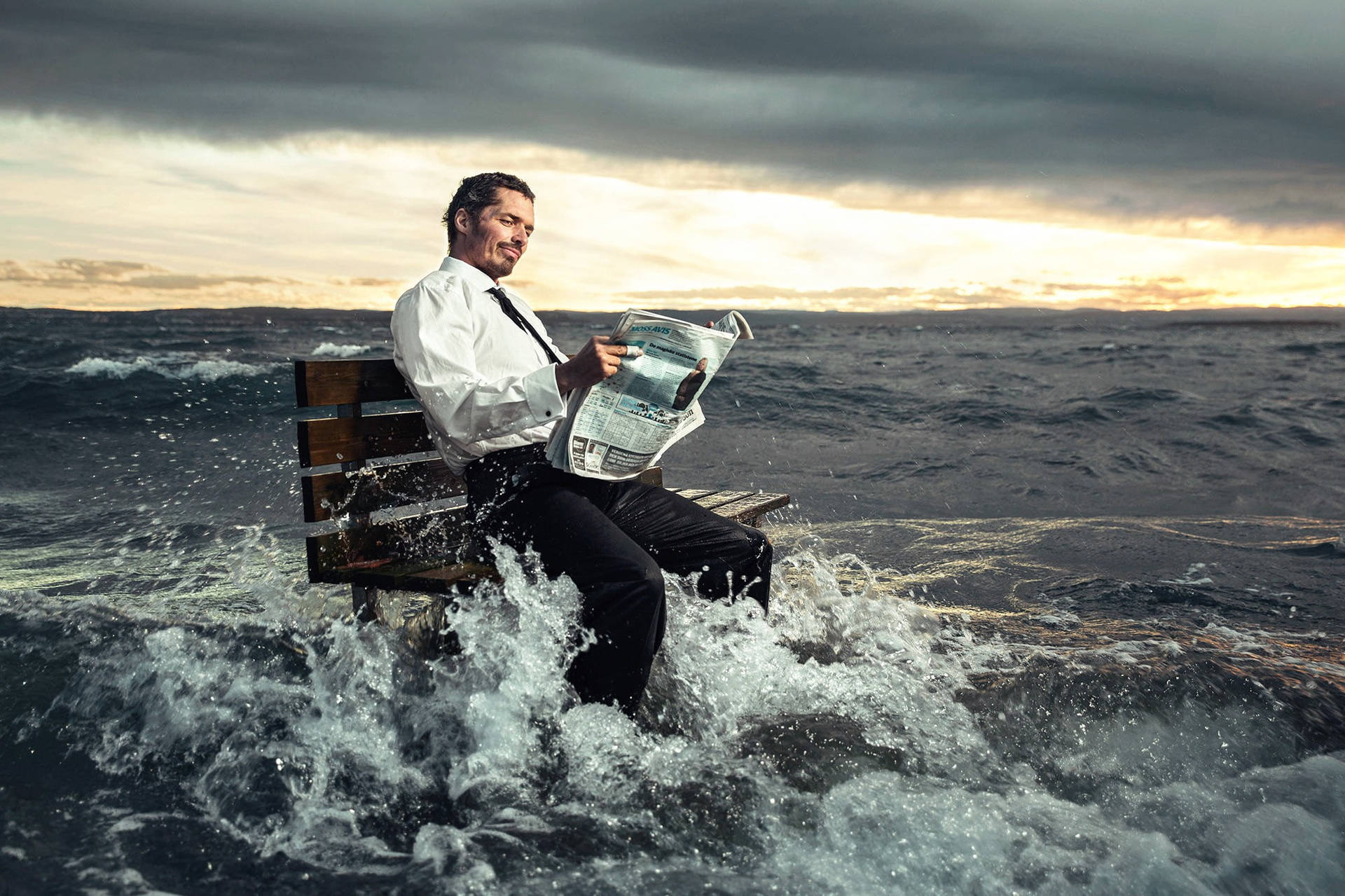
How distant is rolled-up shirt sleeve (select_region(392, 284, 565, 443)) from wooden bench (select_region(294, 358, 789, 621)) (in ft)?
1.40

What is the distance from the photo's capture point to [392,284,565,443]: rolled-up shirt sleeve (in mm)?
3240

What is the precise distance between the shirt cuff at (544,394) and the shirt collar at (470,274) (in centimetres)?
57

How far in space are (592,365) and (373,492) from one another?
51.0 inches

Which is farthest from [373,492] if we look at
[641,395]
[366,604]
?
[641,395]

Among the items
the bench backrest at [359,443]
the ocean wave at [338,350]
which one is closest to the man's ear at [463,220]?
the bench backrest at [359,443]

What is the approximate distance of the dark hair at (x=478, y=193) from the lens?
3.79 meters

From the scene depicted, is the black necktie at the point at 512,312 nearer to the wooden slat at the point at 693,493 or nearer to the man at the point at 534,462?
the man at the point at 534,462

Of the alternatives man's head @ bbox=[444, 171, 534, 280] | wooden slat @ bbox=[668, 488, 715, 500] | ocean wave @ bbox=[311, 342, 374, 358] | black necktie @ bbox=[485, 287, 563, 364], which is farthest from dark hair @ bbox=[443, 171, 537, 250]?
ocean wave @ bbox=[311, 342, 374, 358]

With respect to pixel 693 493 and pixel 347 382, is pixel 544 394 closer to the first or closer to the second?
pixel 347 382

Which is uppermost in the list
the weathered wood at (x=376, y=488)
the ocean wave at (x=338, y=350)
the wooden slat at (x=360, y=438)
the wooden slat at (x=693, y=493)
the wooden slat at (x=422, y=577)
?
the wooden slat at (x=360, y=438)

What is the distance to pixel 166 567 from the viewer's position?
19.8 feet

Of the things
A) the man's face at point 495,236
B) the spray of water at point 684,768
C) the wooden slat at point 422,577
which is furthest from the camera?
the man's face at point 495,236

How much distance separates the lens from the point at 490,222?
148 inches

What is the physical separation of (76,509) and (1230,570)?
840cm
